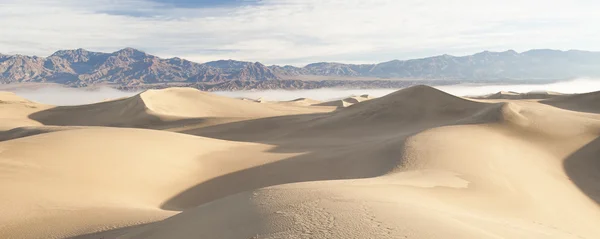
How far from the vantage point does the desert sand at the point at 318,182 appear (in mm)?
4859

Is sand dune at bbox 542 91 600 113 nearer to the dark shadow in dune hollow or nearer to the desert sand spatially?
the desert sand

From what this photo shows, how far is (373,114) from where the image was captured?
23.3m

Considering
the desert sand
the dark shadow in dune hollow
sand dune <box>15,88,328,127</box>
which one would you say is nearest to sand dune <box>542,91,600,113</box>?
the desert sand

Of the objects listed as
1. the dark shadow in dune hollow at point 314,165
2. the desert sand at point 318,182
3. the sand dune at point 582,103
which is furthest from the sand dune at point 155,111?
the sand dune at point 582,103

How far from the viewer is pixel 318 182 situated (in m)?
7.19

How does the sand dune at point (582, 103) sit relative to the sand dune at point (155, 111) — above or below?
above

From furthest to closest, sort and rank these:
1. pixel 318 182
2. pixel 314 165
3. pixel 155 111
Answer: pixel 155 111, pixel 314 165, pixel 318 182

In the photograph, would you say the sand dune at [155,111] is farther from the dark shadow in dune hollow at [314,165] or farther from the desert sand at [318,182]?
the dark shadow in dune hollow at [314,165]

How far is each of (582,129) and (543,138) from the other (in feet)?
6.32

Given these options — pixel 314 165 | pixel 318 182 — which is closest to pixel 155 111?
pixel 314 165

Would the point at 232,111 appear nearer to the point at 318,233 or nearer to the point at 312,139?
the point at 312,139

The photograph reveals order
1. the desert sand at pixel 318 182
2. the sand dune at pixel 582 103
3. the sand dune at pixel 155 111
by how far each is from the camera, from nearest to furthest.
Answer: the desert sand at pixel 318 182 → the sand dune at pixel 582 103 → the sand dune at pixel 155 111

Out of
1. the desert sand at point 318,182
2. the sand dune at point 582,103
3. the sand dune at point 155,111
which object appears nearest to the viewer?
the desert sand at point 318,182

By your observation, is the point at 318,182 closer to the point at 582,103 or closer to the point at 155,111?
the point at 155,111
